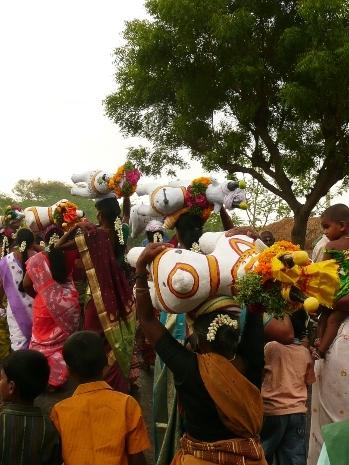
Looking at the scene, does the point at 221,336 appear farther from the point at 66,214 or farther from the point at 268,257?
the point at 66,214

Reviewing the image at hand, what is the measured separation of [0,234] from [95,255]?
3.62m

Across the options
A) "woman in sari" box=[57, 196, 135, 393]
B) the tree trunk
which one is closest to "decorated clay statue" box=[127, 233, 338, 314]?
"woman in sari" box=[57, 196, 135, 393]

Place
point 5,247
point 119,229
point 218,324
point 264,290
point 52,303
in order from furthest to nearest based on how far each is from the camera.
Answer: point 5,247
point 52,303
point 119,229
point 218,324
point 264,290

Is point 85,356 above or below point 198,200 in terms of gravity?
below

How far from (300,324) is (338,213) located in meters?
0.80

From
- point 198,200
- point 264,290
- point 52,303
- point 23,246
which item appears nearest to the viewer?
point 264,290

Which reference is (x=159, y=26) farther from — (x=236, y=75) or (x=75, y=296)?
(x=75, y=296)

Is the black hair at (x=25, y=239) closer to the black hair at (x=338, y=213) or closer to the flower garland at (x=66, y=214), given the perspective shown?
the flower garland at (x=66, y=214)

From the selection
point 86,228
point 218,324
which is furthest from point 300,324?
Result: point 86,228

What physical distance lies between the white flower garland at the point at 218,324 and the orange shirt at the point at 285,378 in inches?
46.3

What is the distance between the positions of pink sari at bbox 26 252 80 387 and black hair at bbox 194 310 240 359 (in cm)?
354

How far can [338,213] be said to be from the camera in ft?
13.8

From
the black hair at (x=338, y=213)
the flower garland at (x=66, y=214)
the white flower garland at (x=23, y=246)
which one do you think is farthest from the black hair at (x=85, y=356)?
the white flower garland at (x=23, y=246)

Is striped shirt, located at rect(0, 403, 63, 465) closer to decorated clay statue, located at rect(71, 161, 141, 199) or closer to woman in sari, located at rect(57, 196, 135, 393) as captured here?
woman in sari, located at rect(57, 196, 135, 393)
